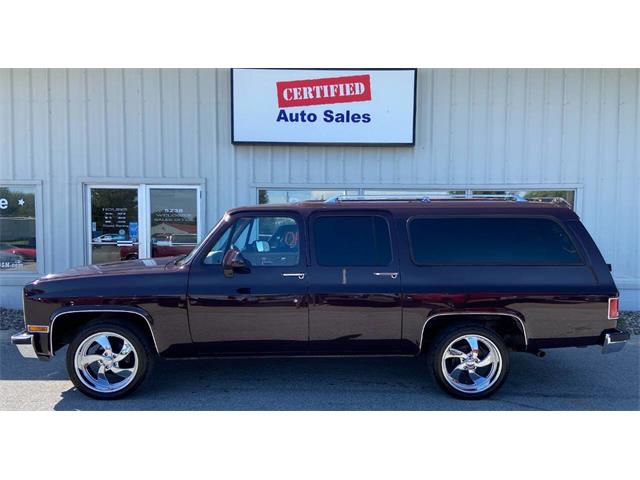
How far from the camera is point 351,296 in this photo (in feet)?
15.0

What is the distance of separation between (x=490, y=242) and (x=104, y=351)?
393 cm

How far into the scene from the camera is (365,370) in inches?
219

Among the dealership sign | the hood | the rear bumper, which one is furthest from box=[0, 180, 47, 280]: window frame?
the rear bumper

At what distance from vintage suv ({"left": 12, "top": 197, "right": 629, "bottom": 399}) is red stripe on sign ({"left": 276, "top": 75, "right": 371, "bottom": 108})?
4.12 metres

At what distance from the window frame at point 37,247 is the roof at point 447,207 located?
5.54m

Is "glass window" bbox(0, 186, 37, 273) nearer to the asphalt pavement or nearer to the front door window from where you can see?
the front door window

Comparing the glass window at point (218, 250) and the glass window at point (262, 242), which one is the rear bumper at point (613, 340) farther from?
the glass window at point (218, 250)

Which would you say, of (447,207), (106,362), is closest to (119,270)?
(106,362)

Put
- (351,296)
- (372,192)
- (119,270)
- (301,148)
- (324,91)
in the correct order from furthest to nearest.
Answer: (372,192)
(301,148)
(324,91)
(119,270)
(351,296)

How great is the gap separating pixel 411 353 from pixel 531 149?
5.49 metres

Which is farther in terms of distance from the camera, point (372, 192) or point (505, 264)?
point (372, 192)

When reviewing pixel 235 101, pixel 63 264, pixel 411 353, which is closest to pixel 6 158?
pixel 63 264

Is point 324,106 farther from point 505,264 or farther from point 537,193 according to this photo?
point 505,264

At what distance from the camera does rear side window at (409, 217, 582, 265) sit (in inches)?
183
